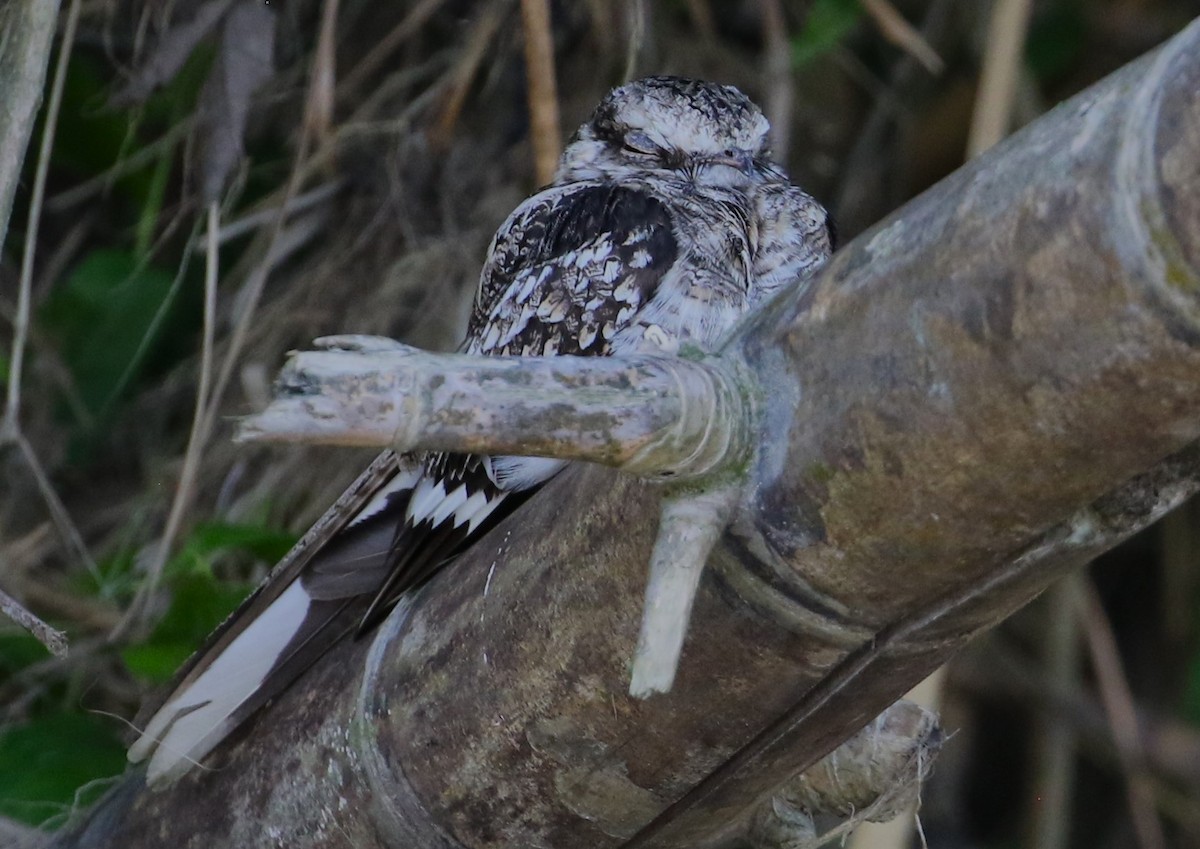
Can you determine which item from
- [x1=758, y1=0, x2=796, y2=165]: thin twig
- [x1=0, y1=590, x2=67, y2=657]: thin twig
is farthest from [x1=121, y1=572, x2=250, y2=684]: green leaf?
[x1=758, y1=0, x2=796, y2=165]: thin twig

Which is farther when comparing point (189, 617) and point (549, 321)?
point (189, 617)

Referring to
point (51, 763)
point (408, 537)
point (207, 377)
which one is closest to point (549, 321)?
point (408, 537)

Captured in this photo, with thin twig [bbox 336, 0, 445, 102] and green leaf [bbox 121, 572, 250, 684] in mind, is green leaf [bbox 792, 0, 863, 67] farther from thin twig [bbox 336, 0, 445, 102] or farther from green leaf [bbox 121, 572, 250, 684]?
green leaf [bbox 121, 572, 250, 684]

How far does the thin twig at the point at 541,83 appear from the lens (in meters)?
1.81

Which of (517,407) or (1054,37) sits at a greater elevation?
(517,407)

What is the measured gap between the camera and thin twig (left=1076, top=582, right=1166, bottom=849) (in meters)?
2.56

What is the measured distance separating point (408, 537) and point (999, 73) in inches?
41.2

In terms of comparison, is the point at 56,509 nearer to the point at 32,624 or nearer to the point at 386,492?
the point at 386,492

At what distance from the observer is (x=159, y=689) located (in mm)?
1506

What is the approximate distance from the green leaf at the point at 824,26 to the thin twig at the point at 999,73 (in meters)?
0.22

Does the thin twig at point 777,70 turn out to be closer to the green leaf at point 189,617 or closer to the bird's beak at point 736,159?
the bird's beak at point 736,159

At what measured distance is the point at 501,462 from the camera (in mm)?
1493

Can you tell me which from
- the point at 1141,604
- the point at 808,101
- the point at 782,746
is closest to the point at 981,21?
the point at 808,101

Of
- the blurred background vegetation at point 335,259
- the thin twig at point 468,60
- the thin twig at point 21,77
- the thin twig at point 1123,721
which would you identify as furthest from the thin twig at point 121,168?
the thin twig at point 1123,721
